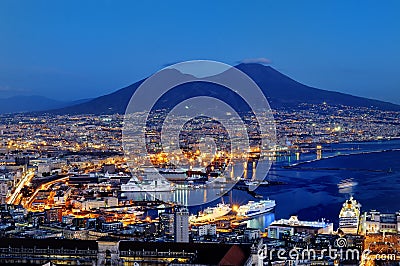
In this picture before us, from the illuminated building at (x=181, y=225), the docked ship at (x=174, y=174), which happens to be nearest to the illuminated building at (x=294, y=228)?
the illuminated building at (x=181, y=225)

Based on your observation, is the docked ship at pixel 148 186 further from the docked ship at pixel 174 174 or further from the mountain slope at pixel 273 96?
→ the mountain slope at pixel 273 96

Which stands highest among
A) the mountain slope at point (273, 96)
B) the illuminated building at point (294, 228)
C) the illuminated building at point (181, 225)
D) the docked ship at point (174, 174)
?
the mountain slope at point (273, 96)

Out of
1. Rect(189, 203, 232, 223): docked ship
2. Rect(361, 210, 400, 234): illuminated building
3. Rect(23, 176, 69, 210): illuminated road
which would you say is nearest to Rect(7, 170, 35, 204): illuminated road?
Rect(23, 176, 69, 210): illuminated road

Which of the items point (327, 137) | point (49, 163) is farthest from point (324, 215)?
point (327, 137)

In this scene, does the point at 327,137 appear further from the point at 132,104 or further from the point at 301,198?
the point at 301,198

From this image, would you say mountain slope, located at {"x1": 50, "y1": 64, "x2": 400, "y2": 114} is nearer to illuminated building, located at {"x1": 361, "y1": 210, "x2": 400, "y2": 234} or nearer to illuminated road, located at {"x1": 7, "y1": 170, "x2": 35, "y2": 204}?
illuminated road, located at {"x1": 7, "y1": 170, "x2": 35, "y2": 204}

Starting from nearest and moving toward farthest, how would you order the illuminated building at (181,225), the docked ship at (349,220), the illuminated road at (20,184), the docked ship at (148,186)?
the illuminated building at (181,225) < the docked ship at (349,220) < the illuminated road at (20,184) < the docked ship at (148,186)
